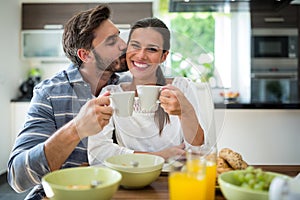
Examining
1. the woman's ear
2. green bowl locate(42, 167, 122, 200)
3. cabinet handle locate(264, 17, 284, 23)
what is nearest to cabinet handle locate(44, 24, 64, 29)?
cabinet handle locate(264, 17, 284, 23)

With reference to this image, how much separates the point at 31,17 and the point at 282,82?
318 cm

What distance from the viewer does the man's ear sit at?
1.39m

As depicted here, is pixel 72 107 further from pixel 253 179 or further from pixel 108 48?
pixel 253 179

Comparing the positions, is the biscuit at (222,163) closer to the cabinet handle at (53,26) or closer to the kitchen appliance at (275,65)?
the kitchen appliance at (275,65)

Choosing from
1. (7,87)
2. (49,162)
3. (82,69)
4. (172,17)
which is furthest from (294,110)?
(7,87)

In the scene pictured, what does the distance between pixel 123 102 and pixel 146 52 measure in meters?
0.20

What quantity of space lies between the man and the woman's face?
0.18 feet

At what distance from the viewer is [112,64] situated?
1262 millimetres

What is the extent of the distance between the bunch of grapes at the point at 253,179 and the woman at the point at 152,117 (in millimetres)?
289

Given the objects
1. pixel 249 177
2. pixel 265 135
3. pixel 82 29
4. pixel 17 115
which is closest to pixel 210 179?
pixel 249 177

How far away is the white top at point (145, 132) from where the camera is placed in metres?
1.19

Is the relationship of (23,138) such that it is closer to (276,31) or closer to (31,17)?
(31,17)

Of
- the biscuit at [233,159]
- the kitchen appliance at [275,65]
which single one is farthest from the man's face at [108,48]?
the kitchen appliance at [275,65]

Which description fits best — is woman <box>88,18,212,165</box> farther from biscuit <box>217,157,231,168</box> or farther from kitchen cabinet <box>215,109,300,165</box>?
kitchen cabinet <box>215,109,300,165</box>
